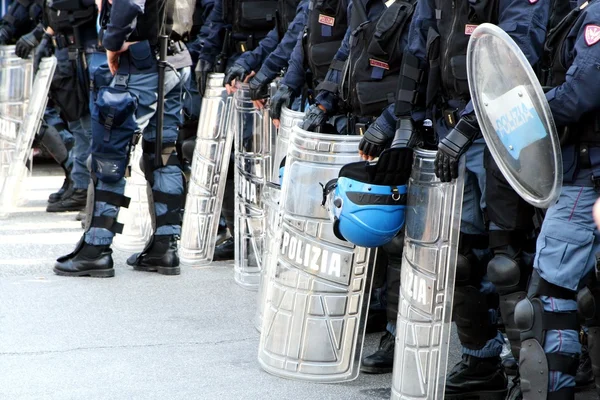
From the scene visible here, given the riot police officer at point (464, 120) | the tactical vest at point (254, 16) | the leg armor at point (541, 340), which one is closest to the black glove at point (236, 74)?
the tactical vest at point (254, 16)

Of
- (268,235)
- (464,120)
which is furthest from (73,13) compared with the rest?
(464,120)

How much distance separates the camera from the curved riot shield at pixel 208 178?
7.11 metres

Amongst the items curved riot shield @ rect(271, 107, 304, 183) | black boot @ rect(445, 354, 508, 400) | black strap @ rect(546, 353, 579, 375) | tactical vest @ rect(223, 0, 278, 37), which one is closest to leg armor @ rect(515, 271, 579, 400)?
black strap @ rect(546, 353, 579, 375)

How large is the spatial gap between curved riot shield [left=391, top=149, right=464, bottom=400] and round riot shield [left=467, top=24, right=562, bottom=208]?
353 millimetres

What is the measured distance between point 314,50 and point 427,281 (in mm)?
2001

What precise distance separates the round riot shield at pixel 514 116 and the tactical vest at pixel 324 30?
6.46 ft

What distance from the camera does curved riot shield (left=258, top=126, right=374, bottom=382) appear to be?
16.0 feet

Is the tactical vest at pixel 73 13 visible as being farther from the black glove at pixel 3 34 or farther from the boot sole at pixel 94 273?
the boot sole at pixel 94 273

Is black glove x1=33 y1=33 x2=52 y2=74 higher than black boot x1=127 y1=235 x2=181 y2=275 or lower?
higher

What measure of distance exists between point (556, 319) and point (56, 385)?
7.34 ft

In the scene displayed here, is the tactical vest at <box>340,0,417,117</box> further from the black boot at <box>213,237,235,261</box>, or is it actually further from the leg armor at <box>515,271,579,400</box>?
the black boot at <box>213,237,235,261</box>

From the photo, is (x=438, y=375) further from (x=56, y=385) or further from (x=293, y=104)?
(x=293, y=104)

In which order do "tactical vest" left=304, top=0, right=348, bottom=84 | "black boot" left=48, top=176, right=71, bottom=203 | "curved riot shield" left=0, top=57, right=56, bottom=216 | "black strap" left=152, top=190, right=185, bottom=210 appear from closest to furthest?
"tactical vest" left=304, top=0, right=348, bottom=84 < "black strap" left=152, top=190, right=185, bottom=210 < "curved riot shield" left=0, top=57, right=56, bottom=216 < "black boot" left=48, top=176, right=71, bottom=203

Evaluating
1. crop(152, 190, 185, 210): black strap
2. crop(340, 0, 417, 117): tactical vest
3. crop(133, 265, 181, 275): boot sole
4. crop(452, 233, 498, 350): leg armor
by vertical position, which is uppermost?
→ crop(340, 0, 417, 117): tactical vest
